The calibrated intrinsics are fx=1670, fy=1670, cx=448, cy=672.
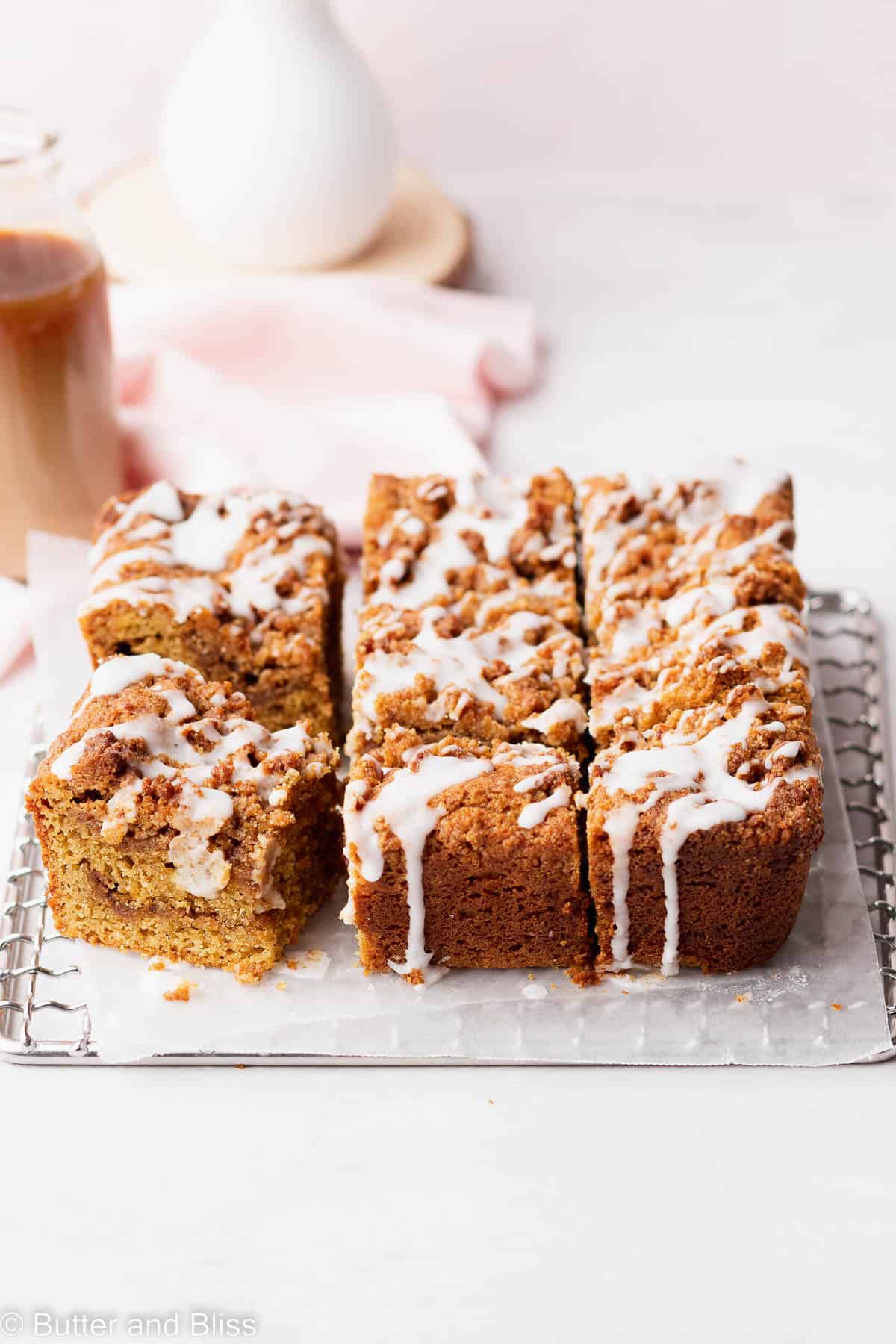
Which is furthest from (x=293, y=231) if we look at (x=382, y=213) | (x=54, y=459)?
(x=54, y=459)

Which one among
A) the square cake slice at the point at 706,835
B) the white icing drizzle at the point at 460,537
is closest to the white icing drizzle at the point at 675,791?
the square cake slice at the point at 706,835

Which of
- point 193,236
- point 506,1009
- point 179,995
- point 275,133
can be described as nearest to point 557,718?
point 506,1009

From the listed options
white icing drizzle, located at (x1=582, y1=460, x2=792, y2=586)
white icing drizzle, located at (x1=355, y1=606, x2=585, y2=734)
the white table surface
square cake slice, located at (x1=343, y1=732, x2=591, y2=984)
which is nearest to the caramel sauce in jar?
white icing drizzle, located at (x1=355, y1=606, x2=585, y2=734)

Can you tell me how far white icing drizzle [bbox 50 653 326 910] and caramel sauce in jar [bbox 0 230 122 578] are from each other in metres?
0.75

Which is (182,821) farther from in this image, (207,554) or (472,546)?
(472,546)

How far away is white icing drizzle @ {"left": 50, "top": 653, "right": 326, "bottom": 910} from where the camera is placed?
2352mm

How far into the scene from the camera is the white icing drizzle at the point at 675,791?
231cm

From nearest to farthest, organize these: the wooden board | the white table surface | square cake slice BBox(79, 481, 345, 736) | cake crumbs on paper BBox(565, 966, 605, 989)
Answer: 1. the white table surface
2. cake crumbs on paper BBox(565, 966, 605, 989)
3. square cake slice BBox(79, 481, 345, 736)
4. the wooden board

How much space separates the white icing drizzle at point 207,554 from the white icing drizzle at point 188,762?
17cm

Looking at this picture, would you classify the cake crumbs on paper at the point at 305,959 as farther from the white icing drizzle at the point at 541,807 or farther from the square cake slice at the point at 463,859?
the white icing drizzle at the point at 541,807

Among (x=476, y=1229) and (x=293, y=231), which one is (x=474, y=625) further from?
(x=293, y=231)

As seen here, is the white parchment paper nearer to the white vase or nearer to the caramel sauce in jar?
the caramel sauce in jar

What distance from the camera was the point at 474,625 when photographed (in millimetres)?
2729

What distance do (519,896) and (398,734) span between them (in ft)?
0.98
